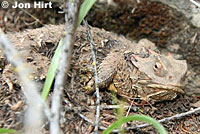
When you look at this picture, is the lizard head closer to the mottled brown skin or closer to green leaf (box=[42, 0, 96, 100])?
the mottled brown skin

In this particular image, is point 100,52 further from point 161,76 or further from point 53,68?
point 53,68

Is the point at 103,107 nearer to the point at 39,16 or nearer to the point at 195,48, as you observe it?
the point at 195,48

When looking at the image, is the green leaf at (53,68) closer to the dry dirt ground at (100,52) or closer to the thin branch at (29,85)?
the dry dirt ground at (100,52)

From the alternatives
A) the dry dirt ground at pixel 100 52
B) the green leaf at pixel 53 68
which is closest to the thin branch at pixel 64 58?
the green leaf at pixel 53 68

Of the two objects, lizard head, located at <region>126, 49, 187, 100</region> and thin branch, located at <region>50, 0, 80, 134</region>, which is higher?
thin branch, located at <region>50, 0, 80, 134</region>

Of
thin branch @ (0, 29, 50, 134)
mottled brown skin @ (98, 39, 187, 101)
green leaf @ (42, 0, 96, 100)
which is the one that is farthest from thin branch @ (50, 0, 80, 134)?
mottled brown skin @ (98, 39, 187, 101)

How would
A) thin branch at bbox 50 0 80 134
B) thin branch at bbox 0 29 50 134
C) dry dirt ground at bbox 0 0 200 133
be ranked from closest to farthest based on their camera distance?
thin branch at bbox 0 29 50 134 → thin branch at bbox 50 0 80 134 → dry dirt ground at bbox 0 0 200 133

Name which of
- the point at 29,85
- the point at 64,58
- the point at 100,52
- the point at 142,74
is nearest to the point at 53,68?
the point at 64,58
